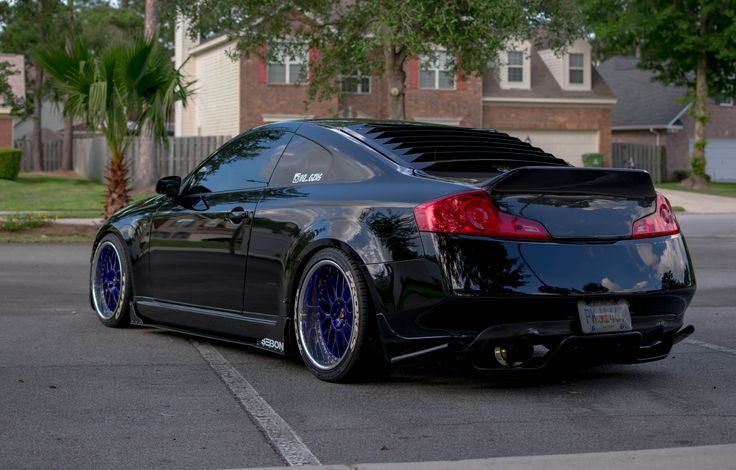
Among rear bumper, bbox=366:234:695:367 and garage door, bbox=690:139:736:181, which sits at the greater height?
garage door, bbox=690:139:736:181

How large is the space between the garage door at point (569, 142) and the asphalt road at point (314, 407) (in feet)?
132

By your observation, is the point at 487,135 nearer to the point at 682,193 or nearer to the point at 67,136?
the point at 682,193

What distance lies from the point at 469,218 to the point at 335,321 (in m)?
1.12

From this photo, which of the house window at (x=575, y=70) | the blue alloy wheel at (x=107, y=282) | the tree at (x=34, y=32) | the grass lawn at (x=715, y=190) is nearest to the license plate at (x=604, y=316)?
the blue alloy wheel at (x=107, y=282)

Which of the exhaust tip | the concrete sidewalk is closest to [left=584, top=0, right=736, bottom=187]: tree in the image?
the exhaust tip

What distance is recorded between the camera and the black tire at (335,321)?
21.1 feet

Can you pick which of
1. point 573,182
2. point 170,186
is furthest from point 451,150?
point 170,186

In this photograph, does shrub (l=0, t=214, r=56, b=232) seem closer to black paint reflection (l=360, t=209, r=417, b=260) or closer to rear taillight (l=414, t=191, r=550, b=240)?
black paint reflection (l=360, t=209, r=417, b=260)

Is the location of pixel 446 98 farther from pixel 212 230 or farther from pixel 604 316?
pixel 604 316

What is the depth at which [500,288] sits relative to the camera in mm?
6074

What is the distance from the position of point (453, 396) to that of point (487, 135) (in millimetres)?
2023

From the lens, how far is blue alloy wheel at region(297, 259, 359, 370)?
6.64 metres

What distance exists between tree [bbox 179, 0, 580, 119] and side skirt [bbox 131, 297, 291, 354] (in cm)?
1825

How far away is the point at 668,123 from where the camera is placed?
184 feet
